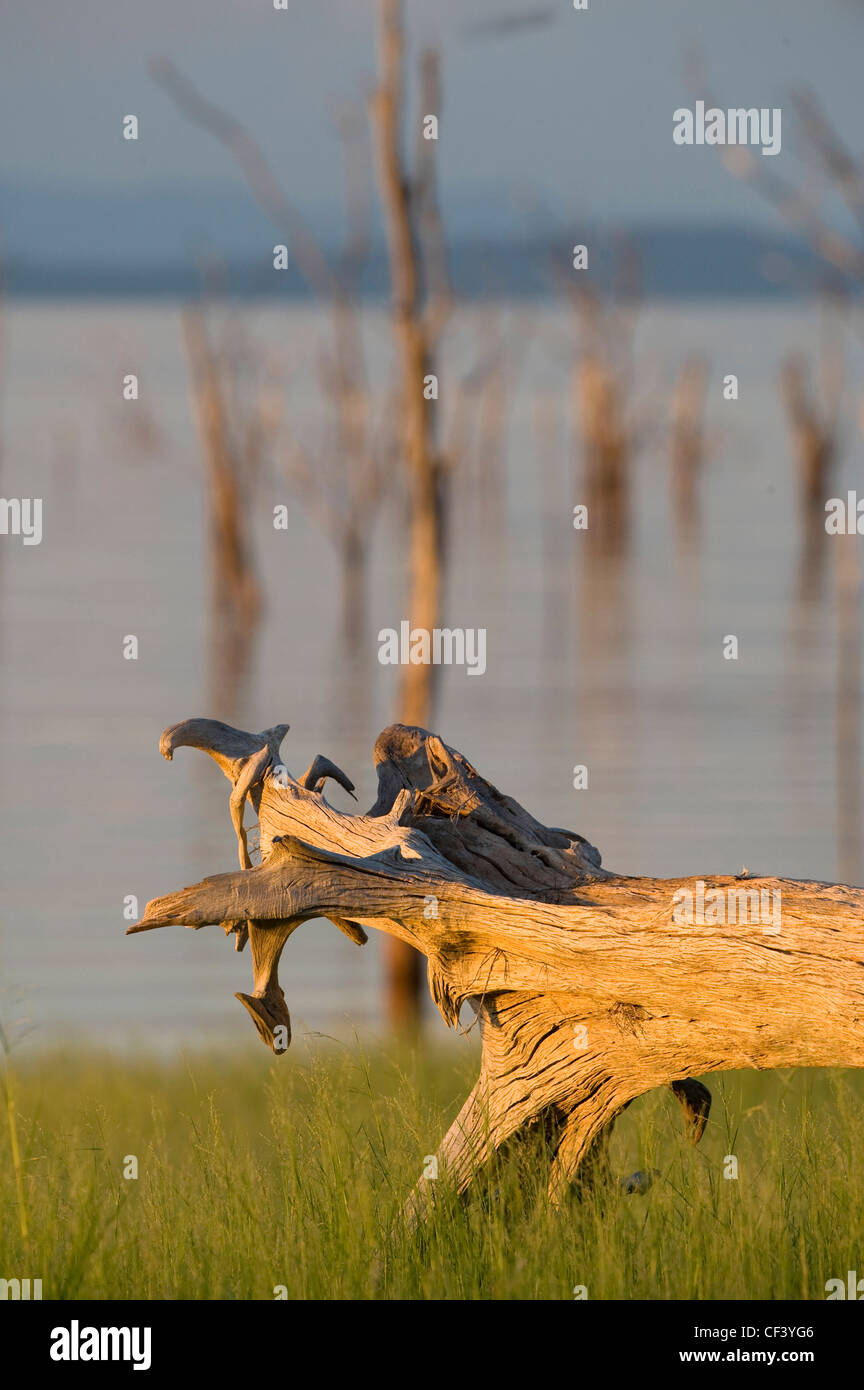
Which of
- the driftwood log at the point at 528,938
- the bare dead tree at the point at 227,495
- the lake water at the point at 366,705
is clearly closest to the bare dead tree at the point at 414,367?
the lake water at the point at 366,705

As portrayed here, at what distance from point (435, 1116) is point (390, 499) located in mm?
49593

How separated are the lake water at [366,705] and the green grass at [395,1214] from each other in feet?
1.42

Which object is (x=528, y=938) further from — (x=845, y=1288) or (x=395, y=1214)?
(x=845, y=1288)

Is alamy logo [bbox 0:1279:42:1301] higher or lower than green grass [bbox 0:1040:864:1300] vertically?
lower

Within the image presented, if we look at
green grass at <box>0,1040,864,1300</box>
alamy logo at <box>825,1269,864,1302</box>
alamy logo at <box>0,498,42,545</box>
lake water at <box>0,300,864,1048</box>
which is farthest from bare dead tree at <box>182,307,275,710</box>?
alamy logo at <box>825,1269,864,1302</box>

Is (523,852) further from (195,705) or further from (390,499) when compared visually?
(390,499)

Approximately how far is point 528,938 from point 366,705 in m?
21.3

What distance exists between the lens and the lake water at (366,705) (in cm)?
1504

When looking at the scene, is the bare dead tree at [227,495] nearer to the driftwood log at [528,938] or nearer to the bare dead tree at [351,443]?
the bare dead tree at [351,443]

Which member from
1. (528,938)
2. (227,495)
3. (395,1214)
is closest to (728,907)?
(528,938)

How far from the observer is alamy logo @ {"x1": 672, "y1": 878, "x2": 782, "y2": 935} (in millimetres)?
4422
